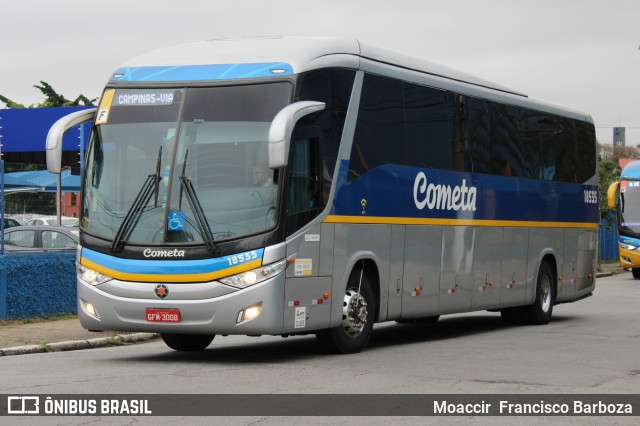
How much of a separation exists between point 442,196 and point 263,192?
4.69 m

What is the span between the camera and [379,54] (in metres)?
15.3

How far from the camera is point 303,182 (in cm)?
1336

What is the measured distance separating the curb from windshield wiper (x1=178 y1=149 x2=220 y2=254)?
4250mm

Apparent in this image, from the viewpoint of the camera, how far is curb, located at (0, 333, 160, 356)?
1588 centimetres

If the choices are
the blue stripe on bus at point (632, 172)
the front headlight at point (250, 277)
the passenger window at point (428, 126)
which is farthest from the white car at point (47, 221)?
the blue stripe on bus at point (632, 172)

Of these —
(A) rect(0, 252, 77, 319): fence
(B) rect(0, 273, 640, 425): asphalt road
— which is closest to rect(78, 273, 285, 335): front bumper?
(B) rect(0, 273, 640, 425): asphalt road

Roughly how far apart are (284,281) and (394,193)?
297 cm

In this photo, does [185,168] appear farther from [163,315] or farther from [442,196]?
[442,196]

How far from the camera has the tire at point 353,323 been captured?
46.6ft

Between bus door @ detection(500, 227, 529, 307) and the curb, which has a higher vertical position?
bus door @ detection(500, 227, 529, 307)

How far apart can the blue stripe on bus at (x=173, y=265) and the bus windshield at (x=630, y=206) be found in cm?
2917

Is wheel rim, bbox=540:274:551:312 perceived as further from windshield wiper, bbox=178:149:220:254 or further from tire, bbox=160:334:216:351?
windshield wiper, bbox=178:149:220:254
